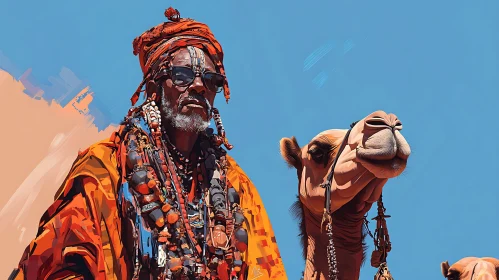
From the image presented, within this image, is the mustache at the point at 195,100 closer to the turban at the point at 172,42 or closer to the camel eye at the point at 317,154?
the turban at the point at 172,42

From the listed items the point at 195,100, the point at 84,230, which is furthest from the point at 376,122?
the point at 84,230

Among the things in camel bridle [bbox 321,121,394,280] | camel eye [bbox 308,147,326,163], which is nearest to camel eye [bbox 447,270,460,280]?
camel bridle [bbox 321,121,394,280]

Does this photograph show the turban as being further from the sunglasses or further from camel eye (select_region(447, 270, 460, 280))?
camel eye (select_region(447, 270, 460, 280))

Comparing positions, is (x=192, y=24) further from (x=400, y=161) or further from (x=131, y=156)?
(x=400, y=161)

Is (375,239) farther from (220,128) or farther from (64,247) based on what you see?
(64,247)

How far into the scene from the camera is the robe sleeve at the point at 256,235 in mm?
5781

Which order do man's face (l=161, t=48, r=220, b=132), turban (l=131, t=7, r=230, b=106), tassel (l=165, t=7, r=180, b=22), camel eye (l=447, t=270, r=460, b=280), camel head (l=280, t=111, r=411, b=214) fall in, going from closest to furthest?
man's face (l=161, t=48, r=220, b=132) < turban (l=131, t=7, r=230, b=106) < tassel (l=165, t=7, r=180, b=22) < camel head (l=280, t=111, r=411, b=214) < camel eye (l=447, t=270, r=460, b=280)

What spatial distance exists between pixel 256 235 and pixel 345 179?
818 mm

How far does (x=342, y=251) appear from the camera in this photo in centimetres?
667

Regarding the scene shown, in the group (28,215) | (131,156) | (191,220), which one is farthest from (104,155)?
(28,215)

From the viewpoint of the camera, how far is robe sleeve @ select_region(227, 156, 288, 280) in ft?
19.0

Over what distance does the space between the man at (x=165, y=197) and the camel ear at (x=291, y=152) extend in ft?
3.24

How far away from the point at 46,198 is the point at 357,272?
5.57 ft

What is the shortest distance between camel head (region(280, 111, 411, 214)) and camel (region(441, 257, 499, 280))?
1266 millimetres
